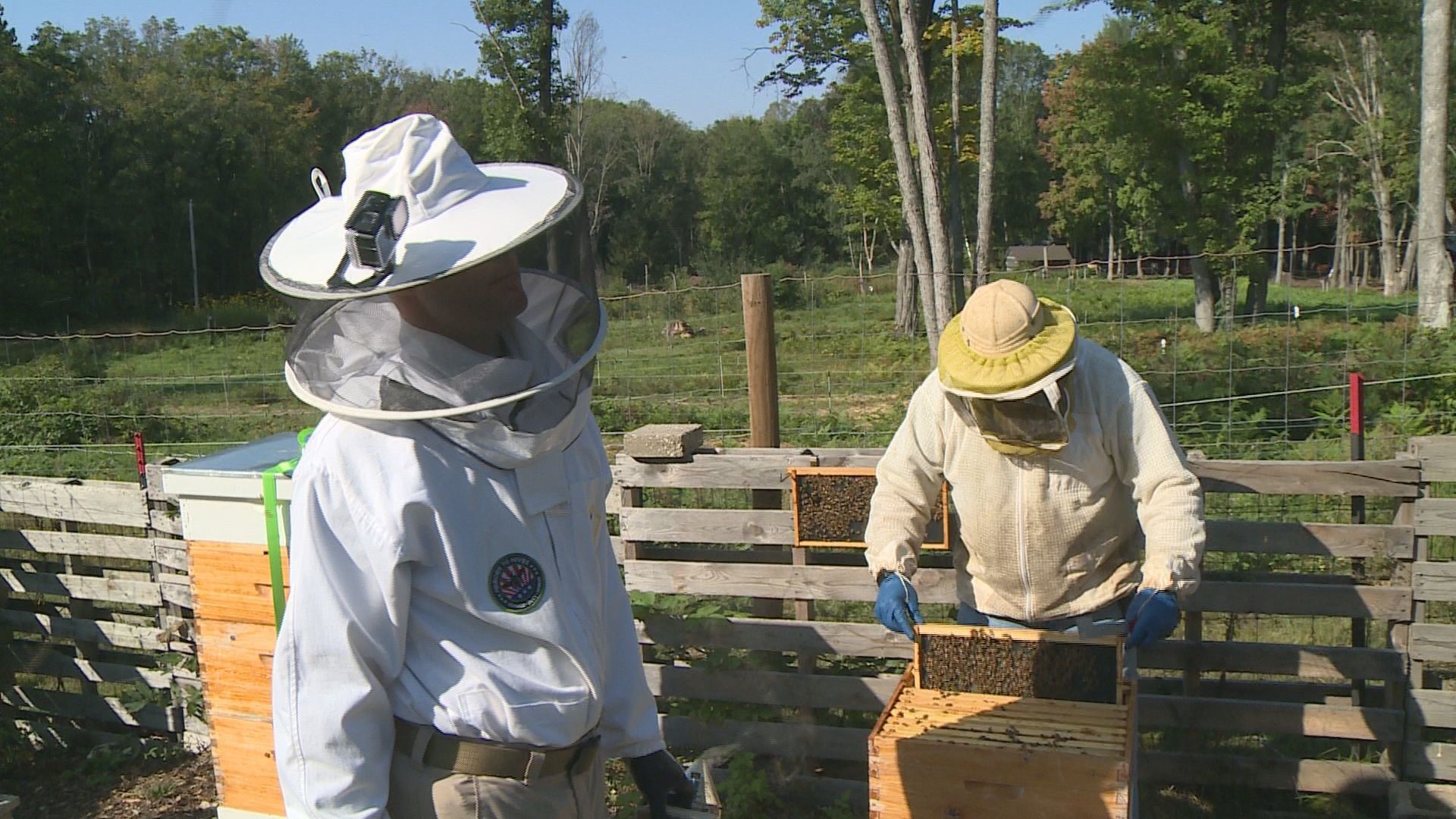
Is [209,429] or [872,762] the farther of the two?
[209,429]

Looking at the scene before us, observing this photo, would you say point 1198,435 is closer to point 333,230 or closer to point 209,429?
point 333,230

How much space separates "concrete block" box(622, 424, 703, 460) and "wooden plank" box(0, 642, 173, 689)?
252cm

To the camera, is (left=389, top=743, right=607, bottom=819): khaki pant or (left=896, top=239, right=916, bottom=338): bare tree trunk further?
(left=896, top=239, right=916, bottom=338): bare tree trunk

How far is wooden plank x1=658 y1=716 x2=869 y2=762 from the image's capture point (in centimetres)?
413

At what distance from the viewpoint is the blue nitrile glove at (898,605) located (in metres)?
2.90

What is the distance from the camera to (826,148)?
176 ft

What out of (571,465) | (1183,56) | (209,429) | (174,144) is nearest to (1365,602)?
(571,465)

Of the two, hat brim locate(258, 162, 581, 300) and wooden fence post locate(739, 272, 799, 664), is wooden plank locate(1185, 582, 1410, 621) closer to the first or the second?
wooden fence post locate(739, 272, 799, 664)

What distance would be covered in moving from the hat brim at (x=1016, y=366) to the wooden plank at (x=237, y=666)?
228 centimetres

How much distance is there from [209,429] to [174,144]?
34594 mm

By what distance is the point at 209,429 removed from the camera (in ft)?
41.4

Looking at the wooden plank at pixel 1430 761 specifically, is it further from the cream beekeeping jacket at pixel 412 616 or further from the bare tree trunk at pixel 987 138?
the bare tree trunk at pixel 987 138

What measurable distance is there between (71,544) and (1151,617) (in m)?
4.84

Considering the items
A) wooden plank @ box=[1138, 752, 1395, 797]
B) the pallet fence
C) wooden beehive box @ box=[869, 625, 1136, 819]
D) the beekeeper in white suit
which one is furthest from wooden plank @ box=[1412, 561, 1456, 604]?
the pallet fence
